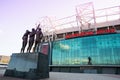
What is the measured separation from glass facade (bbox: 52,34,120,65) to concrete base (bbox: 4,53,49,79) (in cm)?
2867

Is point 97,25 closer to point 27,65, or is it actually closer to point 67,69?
point 67,69

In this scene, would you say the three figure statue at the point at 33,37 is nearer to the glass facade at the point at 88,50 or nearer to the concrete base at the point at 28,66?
the concrete base at the point at 28,66

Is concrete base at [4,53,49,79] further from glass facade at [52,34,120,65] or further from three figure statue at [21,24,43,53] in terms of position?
glass facade at [52,34,120,65]

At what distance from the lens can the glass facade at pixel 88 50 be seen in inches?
1566

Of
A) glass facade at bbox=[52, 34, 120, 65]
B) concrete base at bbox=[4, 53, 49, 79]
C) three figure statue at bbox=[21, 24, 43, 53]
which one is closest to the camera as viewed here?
concrete base at bbox=[4, 53, 49, 79]

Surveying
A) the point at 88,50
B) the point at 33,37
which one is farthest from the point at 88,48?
the point at 33,37

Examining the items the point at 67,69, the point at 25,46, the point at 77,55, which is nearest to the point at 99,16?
the point at 77,55

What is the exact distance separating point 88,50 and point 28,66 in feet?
102

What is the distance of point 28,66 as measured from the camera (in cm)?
1362

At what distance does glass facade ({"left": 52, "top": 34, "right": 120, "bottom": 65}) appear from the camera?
39.8m

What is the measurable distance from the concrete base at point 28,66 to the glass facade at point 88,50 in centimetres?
2867

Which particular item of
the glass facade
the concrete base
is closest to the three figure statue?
the concrete base

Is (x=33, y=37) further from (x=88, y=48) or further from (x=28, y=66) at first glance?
(x=88, y=48)

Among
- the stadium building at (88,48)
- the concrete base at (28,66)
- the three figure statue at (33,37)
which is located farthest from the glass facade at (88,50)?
the three figure statue at (33,37)
